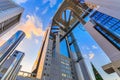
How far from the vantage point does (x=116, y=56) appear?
786 inches

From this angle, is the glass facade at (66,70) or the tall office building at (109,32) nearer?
the tall office building at (109,32)

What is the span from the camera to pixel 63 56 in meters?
54.0

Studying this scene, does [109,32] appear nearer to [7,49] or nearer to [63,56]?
[7,49]

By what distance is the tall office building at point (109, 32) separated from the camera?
18.9m

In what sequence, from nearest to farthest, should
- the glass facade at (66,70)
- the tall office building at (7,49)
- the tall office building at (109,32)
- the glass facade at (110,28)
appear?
the tall office building at (7,49), the tall office building at (109,32), the glass facade at (110,28), the glass facade at (66,70)

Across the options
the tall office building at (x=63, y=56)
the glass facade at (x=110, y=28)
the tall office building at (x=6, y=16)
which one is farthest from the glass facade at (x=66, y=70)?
the tall office building at (x=6, y=16)

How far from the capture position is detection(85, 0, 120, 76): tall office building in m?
18.9

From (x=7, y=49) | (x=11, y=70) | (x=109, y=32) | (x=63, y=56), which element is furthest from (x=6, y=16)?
(x=63, y=56)

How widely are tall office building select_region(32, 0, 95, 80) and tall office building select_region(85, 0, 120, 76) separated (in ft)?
51.4

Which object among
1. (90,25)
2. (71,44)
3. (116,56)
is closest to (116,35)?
(116,56)

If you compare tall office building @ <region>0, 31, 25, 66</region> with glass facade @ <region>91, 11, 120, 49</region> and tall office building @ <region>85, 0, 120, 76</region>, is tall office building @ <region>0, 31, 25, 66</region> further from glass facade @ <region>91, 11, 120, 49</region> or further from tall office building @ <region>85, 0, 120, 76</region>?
glass facade @ <region>91, 11, 120, 49</region>

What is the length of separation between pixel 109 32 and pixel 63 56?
102 ft

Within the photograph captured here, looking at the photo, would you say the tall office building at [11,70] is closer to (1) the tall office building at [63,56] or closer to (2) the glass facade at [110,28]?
(2) the glass facade at [110,28]

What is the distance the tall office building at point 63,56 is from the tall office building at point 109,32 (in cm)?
1567
